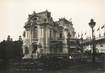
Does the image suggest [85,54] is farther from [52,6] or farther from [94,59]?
[52,6]

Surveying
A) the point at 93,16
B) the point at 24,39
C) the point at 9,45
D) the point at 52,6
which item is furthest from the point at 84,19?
the point at 9,45

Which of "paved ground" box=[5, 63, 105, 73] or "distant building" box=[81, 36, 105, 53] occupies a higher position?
"distant building" box=[81, 36, 105, 53]

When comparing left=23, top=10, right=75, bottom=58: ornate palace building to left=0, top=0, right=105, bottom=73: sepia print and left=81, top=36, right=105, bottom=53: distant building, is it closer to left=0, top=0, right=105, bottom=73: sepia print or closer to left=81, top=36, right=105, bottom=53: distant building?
left=0, top=0, right=105, bottom=73: sepia print

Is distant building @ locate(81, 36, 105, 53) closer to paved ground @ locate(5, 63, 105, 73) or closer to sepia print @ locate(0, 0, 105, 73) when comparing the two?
sepia print @ locate(0, 0, 105, 73)

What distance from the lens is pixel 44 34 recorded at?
2408 mm

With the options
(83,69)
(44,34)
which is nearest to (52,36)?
(44,34)

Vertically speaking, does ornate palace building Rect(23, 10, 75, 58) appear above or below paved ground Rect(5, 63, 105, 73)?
above

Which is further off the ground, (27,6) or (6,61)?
(27,6)

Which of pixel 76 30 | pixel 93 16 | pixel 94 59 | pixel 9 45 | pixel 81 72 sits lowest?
pixel 81 72

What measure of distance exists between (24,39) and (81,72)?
80 centimetres

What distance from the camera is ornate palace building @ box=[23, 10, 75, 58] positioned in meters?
2.41

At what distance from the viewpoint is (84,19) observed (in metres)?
2.53

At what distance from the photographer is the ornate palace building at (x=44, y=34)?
241 cm

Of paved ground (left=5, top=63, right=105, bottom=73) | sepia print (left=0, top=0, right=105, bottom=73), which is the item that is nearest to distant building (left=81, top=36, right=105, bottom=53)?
sepia print (left=0, top=0, right=105, bottom=73)
